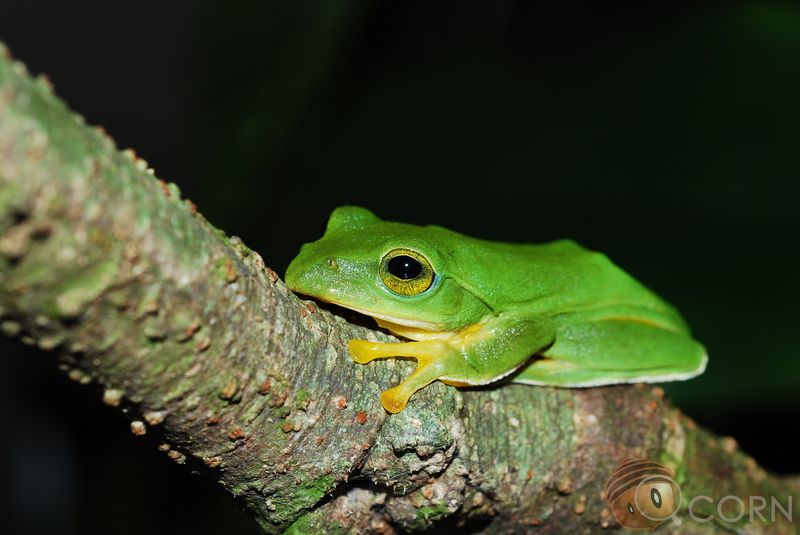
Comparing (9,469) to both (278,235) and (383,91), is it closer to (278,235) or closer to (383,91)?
(278,235)

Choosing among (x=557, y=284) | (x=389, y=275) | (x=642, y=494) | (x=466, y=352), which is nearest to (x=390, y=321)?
(x=389, y=275)

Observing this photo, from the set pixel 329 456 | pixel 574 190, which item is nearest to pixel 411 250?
pixel 329 456

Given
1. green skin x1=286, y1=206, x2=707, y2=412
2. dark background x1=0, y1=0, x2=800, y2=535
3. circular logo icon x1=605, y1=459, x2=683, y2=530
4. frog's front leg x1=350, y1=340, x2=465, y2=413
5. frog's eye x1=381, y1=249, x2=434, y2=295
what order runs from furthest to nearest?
dark background x1=0, y1=0, x2=800, y2=535 < circular logo icon x1=605, y1=459, x2=683, y2=530 < frog's eye x1=381, y1=249, x2=434, y2=295 < green skin x1=286, y1=206, x2=707, y2=412 < frog's front leg x1=350, y1=340, x2=465, y2=413

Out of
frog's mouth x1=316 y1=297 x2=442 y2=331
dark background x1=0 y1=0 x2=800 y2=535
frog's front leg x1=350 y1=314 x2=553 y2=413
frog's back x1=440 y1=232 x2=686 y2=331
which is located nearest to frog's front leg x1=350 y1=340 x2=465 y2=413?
frog's front leg x1=350 y1=314 x2=553 y2=413

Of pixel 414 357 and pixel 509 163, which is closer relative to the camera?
pixel 414 357

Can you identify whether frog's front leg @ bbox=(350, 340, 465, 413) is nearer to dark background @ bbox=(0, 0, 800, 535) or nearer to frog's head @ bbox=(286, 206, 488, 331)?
frog's head @ bbox=(286, 206, 488, 331)

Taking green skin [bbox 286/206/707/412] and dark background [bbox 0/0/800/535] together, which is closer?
green skin [bbox 286/206/707/412]

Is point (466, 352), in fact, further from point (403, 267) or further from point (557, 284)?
point (557, 284)

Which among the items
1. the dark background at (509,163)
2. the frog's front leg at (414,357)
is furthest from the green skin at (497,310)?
the dark background at (509,163)
